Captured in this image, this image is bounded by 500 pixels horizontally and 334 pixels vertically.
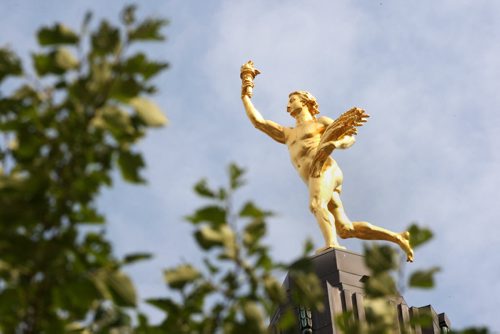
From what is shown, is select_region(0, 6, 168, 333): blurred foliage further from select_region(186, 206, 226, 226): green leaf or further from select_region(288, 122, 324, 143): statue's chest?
select_region(288, 122, 324, 143): statue's chest

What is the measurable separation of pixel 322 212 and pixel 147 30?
34.5ft

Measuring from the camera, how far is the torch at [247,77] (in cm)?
1553

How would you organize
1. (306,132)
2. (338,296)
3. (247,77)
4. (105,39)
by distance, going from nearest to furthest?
(105,39) < (338,296) < (306,132) < (247,77)

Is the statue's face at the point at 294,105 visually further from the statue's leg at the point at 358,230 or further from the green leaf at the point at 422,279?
the green leaf at the point at 422,279

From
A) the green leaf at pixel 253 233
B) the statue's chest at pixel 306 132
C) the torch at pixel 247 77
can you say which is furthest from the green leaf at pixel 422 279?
the torch at pixel 247 77

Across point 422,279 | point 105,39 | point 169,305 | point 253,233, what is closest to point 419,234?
point 422,279

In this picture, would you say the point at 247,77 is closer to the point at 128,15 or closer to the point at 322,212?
the point at 322,212

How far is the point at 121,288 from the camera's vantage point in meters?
3.16

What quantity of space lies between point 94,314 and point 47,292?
0.56 metres

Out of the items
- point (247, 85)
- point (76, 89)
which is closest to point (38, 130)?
point (76, 89)

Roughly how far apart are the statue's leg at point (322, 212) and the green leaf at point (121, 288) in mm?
10345

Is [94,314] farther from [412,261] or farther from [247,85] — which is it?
[247,85]

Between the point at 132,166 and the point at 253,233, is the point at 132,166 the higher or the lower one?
the higher one

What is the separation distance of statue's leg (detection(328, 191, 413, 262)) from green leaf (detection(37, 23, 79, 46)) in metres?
10.8
